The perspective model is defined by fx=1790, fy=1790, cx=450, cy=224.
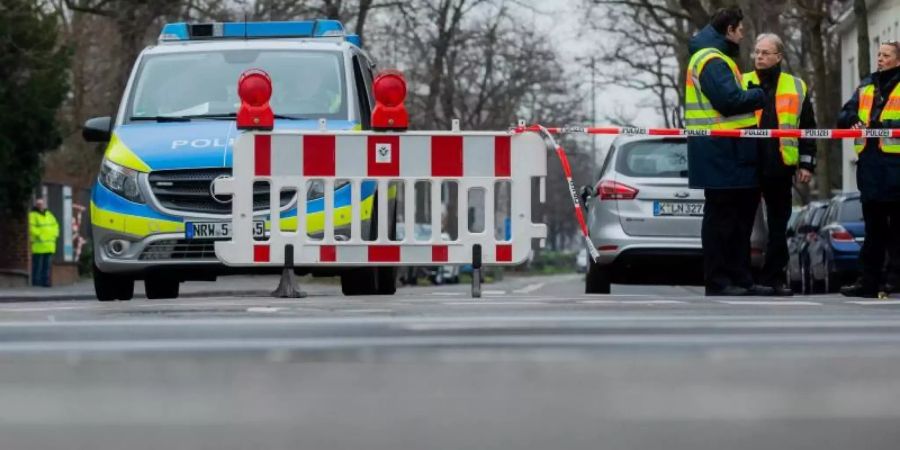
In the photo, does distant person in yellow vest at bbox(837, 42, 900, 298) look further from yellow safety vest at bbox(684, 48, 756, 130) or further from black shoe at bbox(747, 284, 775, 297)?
yellow safety vest at bbox(684, 48, 756, 130)

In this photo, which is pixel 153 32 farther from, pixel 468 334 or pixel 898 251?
pixel 468 334

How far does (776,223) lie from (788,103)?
2.83 ft

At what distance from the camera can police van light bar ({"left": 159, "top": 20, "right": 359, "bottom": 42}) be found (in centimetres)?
1438

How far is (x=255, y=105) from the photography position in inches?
401

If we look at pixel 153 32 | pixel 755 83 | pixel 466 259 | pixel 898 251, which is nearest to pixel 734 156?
pixel 755 83

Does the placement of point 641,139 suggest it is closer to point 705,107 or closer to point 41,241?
point 705,107

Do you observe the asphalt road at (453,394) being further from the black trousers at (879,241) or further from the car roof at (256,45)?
the car roof at (256,45)

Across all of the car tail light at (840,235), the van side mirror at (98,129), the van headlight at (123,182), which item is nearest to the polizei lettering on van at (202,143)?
the van headlight at (123,182)

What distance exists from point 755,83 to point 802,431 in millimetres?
9655

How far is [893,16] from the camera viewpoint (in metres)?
52.7

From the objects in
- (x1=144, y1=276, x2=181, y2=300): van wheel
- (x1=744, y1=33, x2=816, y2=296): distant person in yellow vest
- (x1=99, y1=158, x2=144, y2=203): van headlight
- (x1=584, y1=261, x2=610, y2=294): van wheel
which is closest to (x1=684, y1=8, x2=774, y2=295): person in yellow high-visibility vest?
(x1=744, y1=33, x2=816, y2=296): distant person in yellow vest

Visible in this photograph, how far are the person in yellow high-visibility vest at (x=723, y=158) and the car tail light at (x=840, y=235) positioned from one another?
716 cm

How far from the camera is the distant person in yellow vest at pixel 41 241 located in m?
35.2

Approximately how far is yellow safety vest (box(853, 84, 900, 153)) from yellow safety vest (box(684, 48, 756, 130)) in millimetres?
1040
